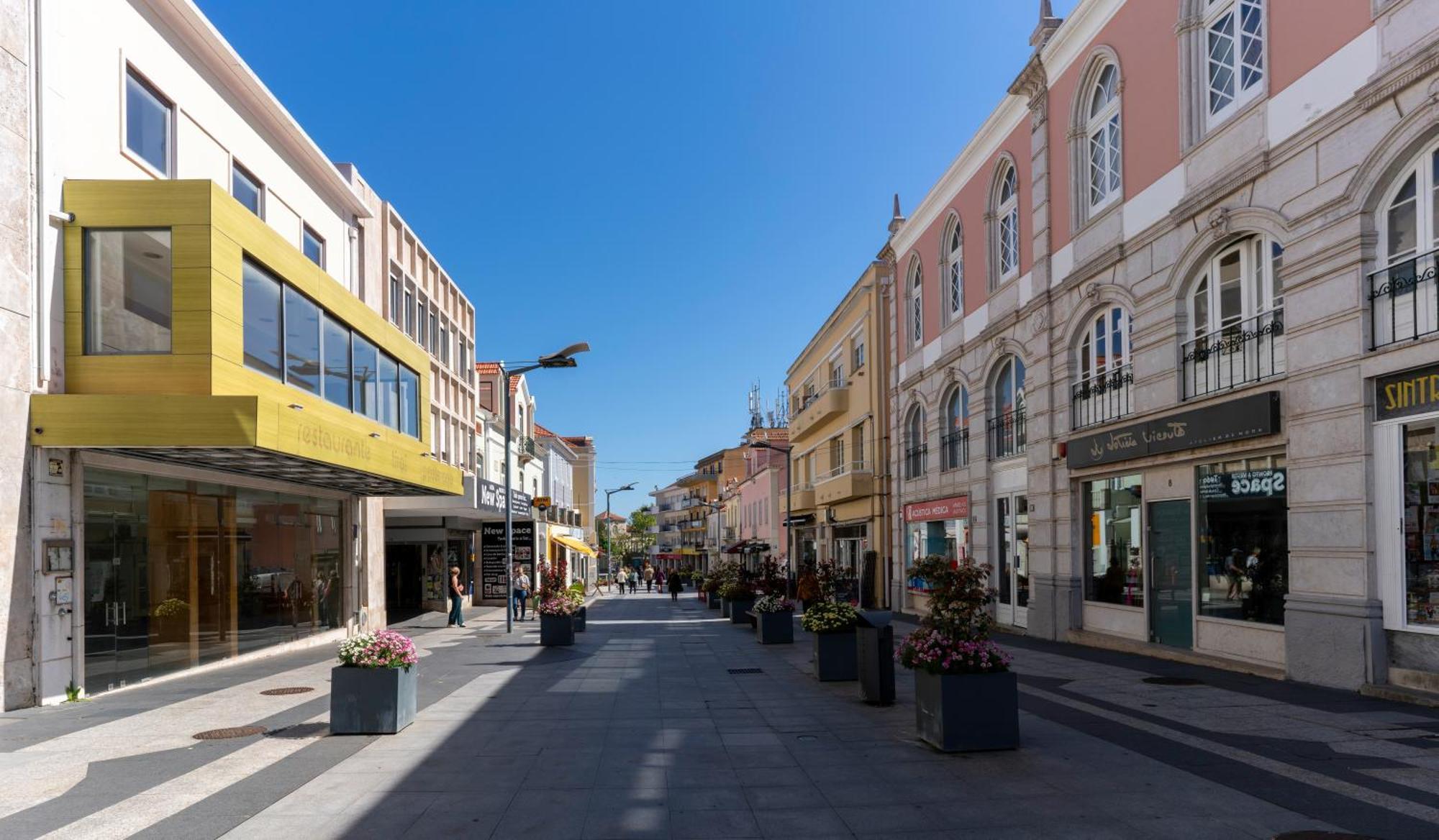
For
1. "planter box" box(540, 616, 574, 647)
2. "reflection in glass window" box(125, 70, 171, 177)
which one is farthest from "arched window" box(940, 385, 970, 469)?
"reflection in glass window" box(125, 70, 171, 177)

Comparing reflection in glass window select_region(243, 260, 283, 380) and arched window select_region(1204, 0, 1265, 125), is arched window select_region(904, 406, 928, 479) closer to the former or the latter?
arched window select_region(1204, 0, 1265, 125)

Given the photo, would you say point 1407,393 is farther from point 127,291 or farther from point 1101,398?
point 127,291

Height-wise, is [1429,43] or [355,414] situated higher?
[1429,43]

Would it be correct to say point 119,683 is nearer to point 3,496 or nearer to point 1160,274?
point 3,496

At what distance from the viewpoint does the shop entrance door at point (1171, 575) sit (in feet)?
49.6

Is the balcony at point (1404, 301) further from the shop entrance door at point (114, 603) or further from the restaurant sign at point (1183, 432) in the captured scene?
the shop entrance door at point (114, 603)

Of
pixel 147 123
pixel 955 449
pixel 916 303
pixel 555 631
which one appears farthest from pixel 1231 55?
pixel 916 303

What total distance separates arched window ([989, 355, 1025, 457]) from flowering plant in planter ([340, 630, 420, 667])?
15.7 meters

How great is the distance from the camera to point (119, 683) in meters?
13.4

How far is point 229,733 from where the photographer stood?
1021cm

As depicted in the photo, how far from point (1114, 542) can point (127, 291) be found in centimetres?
1629

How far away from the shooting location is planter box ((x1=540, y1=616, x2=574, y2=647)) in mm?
19938

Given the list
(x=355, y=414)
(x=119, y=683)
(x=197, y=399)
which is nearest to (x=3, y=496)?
(x=197, y=399)

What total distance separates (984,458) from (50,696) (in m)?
19.0
